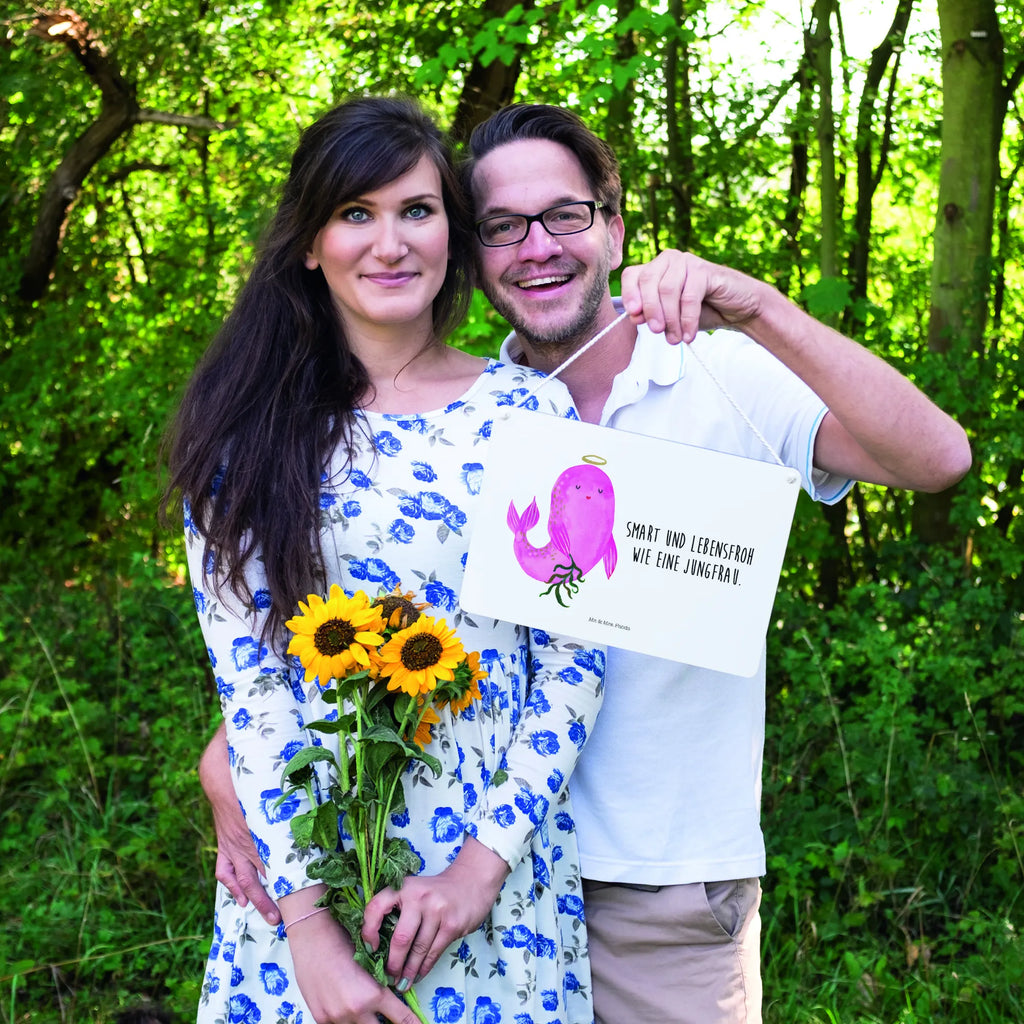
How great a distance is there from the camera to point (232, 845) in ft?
6.32

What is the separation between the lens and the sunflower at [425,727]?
167cm

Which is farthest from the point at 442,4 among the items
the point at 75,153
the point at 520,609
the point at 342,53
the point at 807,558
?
the point at 520,609

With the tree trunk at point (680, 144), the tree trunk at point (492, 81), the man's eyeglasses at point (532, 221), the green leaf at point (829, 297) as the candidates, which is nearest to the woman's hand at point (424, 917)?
the man's eyeglasses at point (532, 221)

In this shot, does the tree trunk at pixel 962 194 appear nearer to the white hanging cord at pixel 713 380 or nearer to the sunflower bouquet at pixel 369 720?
the white hanging cord at pixel 713 380

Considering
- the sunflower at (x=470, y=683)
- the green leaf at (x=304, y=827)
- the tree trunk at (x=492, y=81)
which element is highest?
the tree trunk at (x=492, y=81)

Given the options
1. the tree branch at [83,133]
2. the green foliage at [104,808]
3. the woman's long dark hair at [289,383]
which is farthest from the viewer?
the tree branch at [83,133]

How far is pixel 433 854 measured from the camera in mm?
1784

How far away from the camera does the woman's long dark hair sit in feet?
5.96

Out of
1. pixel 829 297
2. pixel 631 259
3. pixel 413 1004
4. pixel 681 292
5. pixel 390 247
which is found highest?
pixel 631 259

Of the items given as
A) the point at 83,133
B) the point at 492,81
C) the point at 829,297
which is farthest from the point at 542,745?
the point at 83,133

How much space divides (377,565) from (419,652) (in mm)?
305

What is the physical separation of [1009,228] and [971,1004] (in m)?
Answer: 3.75

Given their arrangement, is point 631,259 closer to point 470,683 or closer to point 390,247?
point 390,247

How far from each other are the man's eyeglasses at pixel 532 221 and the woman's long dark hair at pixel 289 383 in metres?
0.07
